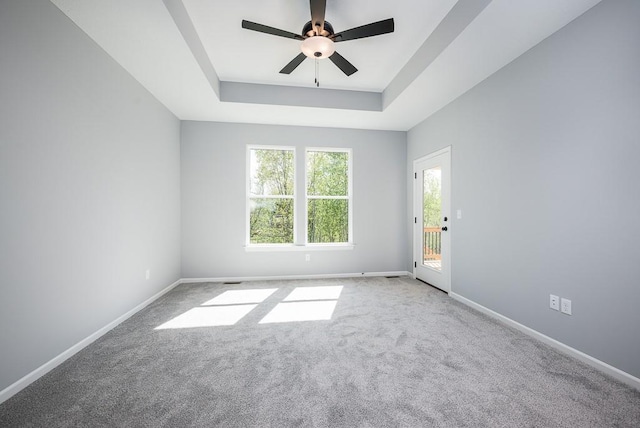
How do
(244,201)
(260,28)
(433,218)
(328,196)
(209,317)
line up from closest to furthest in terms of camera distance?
(260,28) → (209,317) → (433,218) → (244,201) → (328,196)

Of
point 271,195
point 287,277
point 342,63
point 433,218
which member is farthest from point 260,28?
point 287,277

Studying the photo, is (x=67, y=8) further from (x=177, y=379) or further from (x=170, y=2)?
(x=177, y=379)

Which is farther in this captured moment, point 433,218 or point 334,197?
point 334,197

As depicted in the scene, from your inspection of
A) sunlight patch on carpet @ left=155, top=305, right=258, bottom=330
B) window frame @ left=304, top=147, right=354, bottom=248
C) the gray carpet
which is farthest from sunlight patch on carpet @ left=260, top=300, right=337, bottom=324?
window frame @ left=304, top=147, right=354, bottom=248

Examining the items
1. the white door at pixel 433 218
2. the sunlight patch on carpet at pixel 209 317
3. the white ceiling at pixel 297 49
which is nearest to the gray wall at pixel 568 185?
the white ceiling at pixel 297 49

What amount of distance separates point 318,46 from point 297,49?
0.84 m

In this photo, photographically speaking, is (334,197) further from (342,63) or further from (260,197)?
(342,63)

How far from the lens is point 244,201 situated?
172 inches

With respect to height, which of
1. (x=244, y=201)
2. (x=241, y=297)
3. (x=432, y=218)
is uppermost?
(x=244, y=201)

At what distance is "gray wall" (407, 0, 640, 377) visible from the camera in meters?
1.75

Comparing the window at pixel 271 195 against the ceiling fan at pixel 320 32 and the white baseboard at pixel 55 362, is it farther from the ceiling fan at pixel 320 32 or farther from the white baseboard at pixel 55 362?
the ceiling fan at pixel 320 32

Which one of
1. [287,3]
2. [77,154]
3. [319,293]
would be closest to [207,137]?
[77,154]

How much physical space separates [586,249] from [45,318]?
156 inches

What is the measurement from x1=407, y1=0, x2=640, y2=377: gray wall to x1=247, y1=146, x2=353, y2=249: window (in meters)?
2.20
